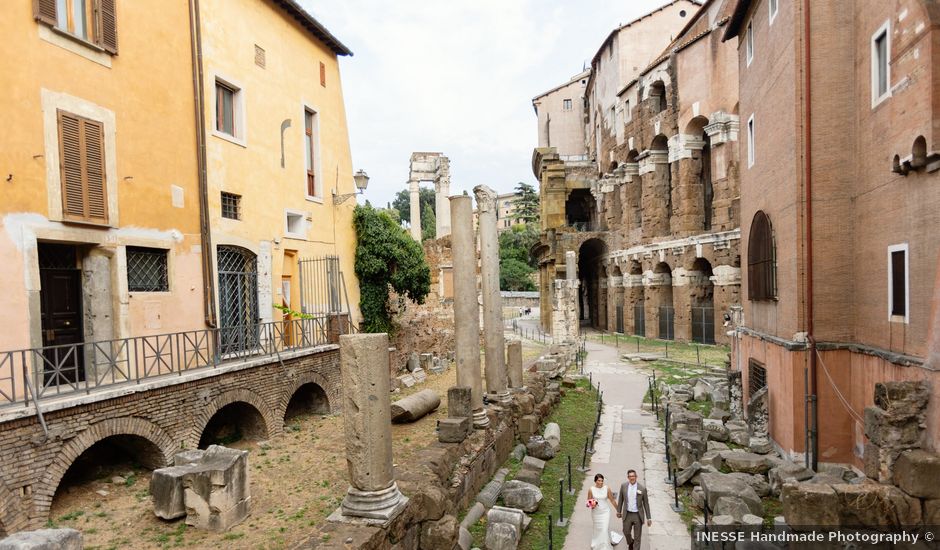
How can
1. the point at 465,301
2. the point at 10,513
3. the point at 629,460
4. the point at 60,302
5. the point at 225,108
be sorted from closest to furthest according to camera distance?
the point at 10,513, the point at 60,302, the point at 465,301, the point at 629,460, the point at 225,108

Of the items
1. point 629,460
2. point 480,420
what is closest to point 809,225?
point 629,460

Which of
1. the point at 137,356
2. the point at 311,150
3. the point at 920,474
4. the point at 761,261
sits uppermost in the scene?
the point at 311,150

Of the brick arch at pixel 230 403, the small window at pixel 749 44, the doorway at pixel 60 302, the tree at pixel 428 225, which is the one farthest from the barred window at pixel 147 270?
the tree at pixel 428 225

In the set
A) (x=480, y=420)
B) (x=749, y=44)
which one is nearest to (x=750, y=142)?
(x=749, y=44)

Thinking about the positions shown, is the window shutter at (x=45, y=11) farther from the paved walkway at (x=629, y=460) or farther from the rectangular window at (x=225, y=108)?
the paved walkway at (x=629, y=460)

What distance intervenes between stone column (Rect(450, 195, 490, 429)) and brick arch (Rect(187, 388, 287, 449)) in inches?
172

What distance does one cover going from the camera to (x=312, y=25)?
16.2 metres

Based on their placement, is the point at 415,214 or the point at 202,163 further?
the point at 415,214

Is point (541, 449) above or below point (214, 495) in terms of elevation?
below

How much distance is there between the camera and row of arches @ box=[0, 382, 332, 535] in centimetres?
743

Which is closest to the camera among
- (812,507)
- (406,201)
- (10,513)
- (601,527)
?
(10,513)

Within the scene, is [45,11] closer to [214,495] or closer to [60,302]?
[60,302]

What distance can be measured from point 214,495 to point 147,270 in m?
5.76

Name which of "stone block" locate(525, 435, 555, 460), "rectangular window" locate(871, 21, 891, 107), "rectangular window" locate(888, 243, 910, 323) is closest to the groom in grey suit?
"stone block" locate(525, 435, 555, 460)
